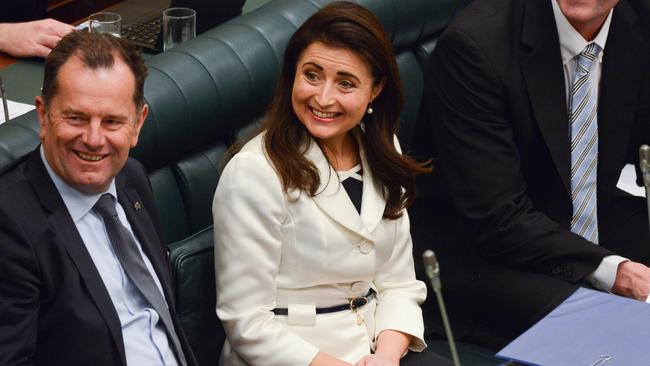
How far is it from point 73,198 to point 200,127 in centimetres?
A: 58

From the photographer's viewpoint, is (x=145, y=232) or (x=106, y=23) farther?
(x=106, y=23)

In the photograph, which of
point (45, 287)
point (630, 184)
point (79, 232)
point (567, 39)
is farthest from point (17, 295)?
point (630, 184)

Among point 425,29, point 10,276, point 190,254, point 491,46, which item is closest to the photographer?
point 10,276

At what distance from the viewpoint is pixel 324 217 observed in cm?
224

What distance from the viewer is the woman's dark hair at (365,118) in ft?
7.31

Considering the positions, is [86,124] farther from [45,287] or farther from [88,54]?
[45,287]

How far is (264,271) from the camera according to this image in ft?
7.13

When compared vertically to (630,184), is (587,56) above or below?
above

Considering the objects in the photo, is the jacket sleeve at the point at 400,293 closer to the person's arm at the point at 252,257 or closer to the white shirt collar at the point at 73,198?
the person's arm at the point at 252,257

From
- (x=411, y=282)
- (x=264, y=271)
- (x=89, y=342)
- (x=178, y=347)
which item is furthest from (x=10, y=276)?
(x=411, y=282)

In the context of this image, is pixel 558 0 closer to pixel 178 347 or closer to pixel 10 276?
pixel 178 347

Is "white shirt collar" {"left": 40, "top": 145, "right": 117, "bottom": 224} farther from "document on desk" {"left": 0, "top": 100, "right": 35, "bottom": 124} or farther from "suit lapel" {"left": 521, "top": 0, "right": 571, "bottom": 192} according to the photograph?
"suit lapel" {"left": 521, "top": 0, "right": 571, "bottom": 192}

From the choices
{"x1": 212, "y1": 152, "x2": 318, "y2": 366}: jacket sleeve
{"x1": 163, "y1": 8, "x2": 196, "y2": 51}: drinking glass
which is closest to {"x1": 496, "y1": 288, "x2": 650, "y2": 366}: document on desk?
{"x1": 212, "y1": 152, "x2": 318, "y2": 366}: jacket sleeve

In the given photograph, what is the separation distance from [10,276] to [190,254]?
0.47 metres
